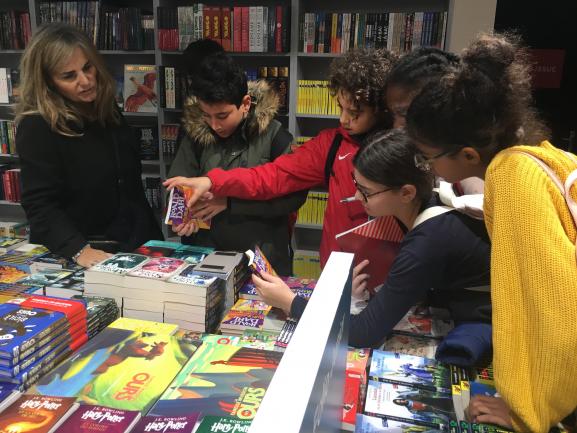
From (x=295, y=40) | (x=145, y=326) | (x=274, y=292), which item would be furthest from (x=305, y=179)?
(x=295, y=40)

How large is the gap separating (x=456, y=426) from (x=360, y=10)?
3.39 metres

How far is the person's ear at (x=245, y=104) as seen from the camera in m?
1.74

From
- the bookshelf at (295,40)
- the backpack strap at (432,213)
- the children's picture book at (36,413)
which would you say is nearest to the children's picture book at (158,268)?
the children's picture book at (36,413)

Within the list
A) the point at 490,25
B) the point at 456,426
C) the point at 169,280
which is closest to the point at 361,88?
the point at 169,280

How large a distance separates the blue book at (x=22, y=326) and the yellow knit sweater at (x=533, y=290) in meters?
0.88

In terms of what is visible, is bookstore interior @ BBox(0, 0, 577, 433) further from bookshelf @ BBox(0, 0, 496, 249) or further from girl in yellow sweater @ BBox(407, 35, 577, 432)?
bookshelf @ BBox(0, 0, 496, 249)

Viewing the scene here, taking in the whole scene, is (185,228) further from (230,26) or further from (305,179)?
(230,26)

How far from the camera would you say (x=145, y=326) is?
1169 millimetres

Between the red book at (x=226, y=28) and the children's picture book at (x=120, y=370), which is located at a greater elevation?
the red book at (x=226, y=28)

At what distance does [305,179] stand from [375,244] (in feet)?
1.20

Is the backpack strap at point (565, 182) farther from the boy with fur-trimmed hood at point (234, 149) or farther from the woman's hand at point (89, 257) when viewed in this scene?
the woman's hand at point (89, 257)

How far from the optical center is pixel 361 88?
140cm

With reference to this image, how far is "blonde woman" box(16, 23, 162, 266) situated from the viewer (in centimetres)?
170

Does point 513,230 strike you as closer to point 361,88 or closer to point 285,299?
point 285,299
